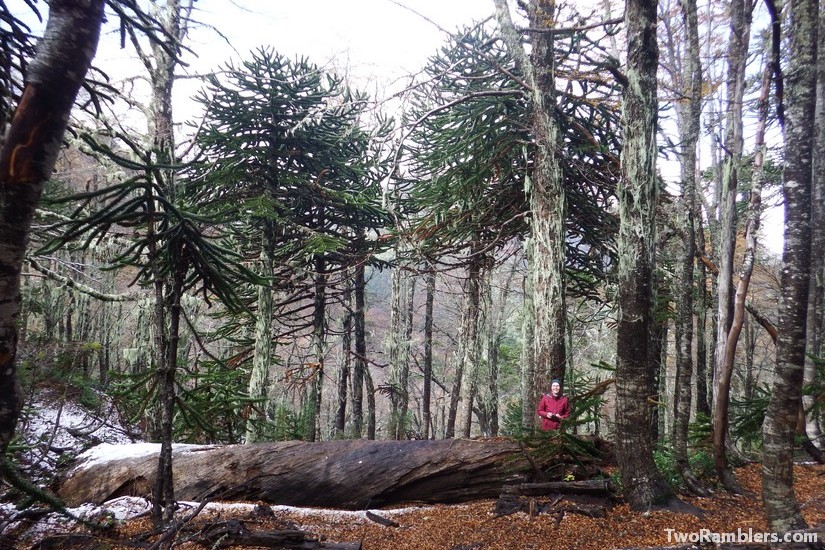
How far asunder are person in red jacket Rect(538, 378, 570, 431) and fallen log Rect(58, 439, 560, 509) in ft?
2.19

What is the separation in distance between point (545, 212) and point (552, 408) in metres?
3.24

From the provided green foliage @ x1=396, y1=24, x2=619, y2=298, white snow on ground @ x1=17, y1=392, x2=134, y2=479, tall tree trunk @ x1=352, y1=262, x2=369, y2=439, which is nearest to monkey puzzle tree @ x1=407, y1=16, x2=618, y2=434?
green foliage @ x1=396, y1=24, x2=619, y2=298

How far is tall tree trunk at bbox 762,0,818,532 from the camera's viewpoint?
3553mm

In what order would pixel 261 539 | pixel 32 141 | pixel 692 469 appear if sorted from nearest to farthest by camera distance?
1. pixel 32 141
2. pixel 261 539
3. pixel 692 469

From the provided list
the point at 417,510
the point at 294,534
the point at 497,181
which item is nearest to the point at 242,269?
the point at 294,534

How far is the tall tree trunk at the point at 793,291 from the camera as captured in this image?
3.55m

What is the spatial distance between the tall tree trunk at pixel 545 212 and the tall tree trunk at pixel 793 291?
345cm

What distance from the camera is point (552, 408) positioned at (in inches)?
257

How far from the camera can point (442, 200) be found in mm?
9289

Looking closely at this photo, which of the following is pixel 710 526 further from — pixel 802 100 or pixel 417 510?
pixel 802 100

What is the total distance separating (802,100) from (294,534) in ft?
20.1

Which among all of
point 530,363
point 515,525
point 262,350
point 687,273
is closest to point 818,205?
point 687,273

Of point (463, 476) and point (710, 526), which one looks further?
point (463, 476)

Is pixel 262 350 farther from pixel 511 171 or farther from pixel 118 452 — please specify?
pixel 511 171
